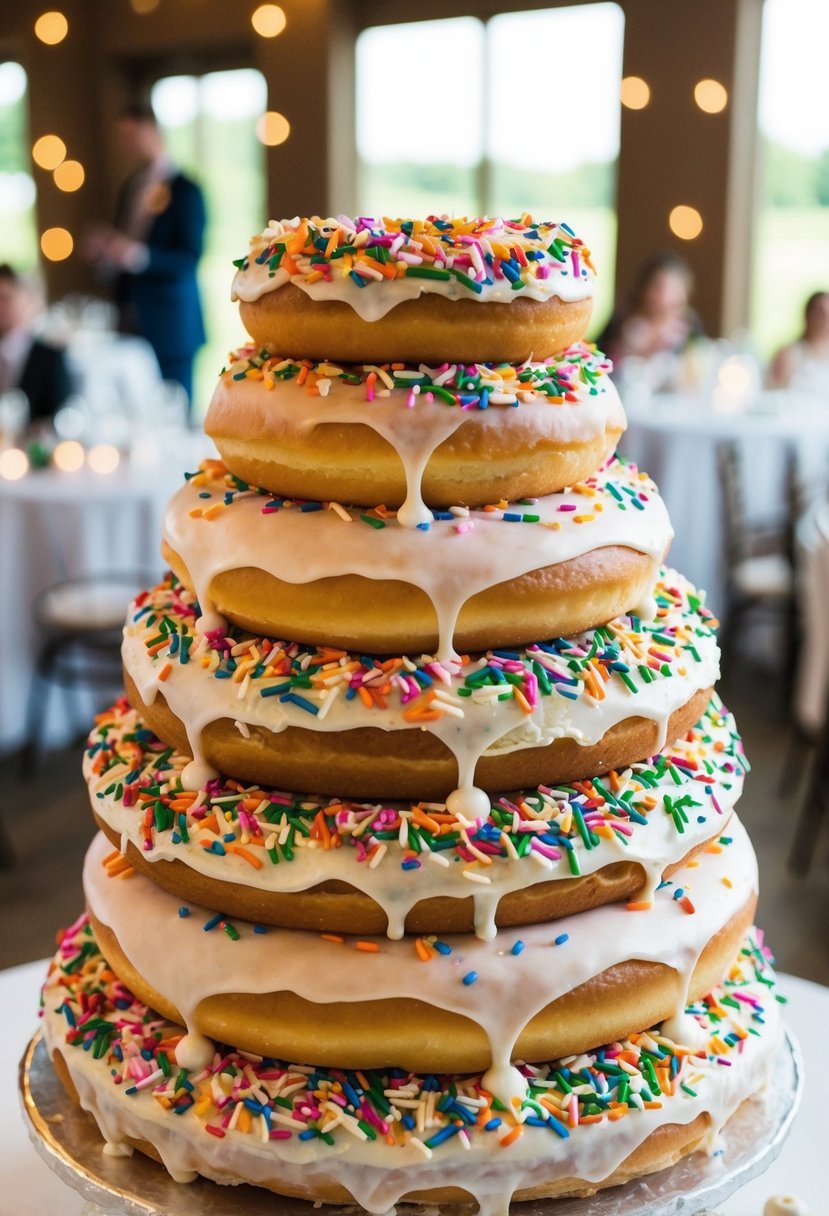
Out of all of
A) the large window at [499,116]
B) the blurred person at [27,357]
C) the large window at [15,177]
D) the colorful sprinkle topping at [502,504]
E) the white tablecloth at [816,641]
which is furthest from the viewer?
the large window at [15,177]

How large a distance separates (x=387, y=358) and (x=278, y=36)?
29.3ft

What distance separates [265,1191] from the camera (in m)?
1.18

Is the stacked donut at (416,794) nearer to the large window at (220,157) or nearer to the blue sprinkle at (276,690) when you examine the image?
the blue sprinkle at (276,690)

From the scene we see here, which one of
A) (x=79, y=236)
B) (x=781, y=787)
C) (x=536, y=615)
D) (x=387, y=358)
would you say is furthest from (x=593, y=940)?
(x=79, y=236)

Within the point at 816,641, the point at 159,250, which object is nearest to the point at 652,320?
the point at 816,641

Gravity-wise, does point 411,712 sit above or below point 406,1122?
above

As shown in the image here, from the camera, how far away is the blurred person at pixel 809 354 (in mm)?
6082

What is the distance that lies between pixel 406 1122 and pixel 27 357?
4.86 m

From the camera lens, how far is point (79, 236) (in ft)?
36.6

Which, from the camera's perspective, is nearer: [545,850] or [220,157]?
[545,850]

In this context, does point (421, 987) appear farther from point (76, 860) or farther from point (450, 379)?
point (76, 860)

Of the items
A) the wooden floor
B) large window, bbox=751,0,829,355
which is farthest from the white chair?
large window, bbox=751,0,829,355

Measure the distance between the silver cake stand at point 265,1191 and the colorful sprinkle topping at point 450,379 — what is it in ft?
2.43

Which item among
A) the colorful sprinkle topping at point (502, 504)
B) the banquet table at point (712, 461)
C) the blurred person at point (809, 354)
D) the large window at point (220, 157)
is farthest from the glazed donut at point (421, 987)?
the large window at point (220, 157)
